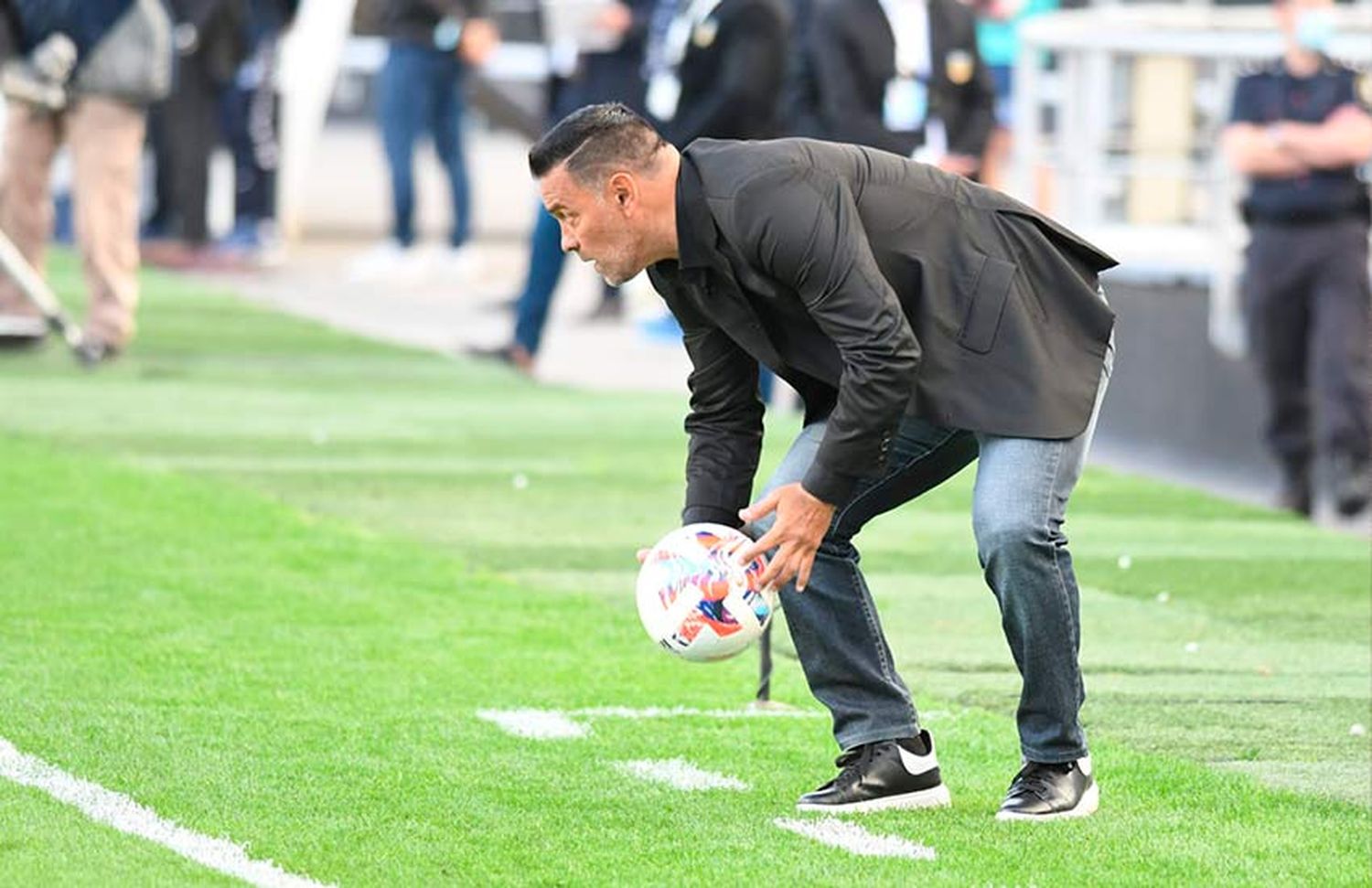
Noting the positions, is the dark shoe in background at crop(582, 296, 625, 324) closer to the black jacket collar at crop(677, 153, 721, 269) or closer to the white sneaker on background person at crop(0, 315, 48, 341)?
the white sneaker on background person at crop(0, 315, 48, 341)

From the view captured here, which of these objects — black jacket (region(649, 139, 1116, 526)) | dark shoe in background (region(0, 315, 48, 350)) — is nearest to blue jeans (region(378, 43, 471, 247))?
dark shoe in background (region(0, 315, 48, 350))

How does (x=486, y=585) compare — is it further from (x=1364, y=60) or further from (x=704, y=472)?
(x=1364, y=60)

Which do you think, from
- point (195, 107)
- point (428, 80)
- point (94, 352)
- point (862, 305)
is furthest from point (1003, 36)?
point (862, 305)

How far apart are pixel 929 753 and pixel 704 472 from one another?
2.70 feet

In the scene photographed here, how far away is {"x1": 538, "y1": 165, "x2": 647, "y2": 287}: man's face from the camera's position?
21.1 feet

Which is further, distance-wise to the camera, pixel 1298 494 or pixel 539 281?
pixel 539 281

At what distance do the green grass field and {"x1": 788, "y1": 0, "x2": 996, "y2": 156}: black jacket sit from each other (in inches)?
60.3

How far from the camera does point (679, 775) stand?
24.2ft

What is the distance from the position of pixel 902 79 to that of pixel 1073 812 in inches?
303

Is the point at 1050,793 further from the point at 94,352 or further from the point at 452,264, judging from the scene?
the point at 452,264

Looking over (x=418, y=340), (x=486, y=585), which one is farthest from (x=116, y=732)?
(x=418, y=340)

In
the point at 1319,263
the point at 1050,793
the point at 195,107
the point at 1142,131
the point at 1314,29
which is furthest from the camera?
the point at 195,107

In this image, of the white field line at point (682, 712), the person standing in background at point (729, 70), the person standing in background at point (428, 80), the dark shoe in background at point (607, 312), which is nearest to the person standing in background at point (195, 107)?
the person standing in background at point (428, 80)

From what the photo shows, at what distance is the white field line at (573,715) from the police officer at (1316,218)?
6094 mm
